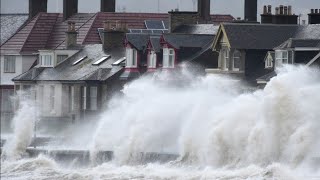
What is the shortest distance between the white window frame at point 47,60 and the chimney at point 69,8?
6.70 m

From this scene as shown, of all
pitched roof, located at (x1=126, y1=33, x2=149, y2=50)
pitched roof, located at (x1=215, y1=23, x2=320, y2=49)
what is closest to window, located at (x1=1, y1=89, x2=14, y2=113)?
pitched roof, located at (x1=126, y1=33, x2=149, y2=50)

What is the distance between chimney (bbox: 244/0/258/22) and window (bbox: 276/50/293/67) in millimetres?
13374

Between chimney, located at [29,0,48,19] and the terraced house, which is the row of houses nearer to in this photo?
the terraced house

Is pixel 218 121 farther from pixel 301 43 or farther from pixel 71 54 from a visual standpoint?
pixel 71 54

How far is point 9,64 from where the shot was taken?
8956 centimetres

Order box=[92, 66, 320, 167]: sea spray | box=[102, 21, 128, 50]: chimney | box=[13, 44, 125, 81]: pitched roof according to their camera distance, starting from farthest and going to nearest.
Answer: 1. box=[102, 21, 128, 50]: chimney
2. box=[13, 44, 125, 81]: pitched roof
3. box=[92, 66, 320, 167]: sea spray

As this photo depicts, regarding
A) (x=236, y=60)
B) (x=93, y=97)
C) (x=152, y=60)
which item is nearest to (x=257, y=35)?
(x=236, y=60)

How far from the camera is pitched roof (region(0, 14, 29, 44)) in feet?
304

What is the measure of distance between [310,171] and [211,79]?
12.4 metres

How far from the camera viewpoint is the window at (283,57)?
214 ft

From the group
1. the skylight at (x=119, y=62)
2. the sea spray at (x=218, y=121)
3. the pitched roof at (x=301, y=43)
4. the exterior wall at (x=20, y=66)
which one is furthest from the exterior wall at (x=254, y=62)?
the exterior wall at (x=20, y=66)

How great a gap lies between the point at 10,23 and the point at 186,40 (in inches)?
850

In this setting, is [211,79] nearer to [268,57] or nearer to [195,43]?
[268,57]

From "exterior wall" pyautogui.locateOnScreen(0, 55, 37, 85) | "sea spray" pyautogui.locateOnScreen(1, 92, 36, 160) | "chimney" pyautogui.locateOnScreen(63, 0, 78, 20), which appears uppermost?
"chimney" pyautogui.locateOnScreen(63, 0, 78, 20)
